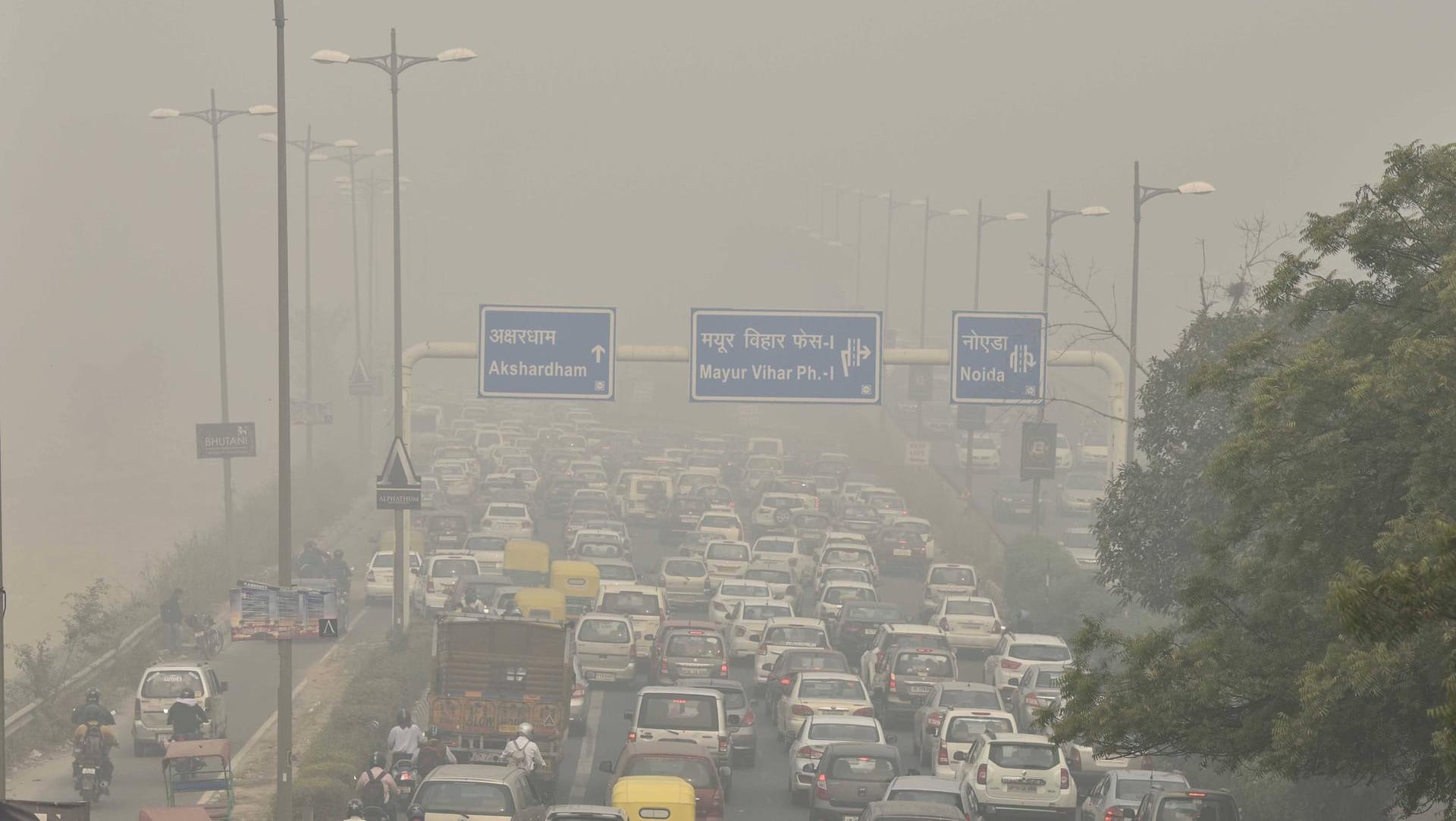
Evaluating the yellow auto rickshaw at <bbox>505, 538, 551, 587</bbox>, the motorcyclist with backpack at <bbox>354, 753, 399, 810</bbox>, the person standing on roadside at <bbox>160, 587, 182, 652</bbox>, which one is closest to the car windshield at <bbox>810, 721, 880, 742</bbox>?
the motorcyclist with backpack at <bbox>354, 753, 399, 810</bbox>

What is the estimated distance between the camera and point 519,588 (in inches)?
1677

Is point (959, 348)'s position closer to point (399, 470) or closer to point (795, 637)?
point (795, 637)

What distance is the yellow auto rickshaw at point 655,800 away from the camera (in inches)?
941

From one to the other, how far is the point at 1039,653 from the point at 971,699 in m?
5.13

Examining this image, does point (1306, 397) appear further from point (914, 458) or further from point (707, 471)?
point (707, 471)

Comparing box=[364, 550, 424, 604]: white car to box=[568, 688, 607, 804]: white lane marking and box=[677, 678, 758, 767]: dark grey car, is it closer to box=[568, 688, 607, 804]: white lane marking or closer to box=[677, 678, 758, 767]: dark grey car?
box=[568, 688, 607, 804]: white lane marking

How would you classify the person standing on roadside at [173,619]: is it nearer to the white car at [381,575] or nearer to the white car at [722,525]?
the white car at [381,575]

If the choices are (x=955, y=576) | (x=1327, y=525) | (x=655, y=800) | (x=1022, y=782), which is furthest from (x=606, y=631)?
(x=1327, y=525)

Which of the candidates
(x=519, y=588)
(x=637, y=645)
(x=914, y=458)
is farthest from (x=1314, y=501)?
(x=914, y=458)

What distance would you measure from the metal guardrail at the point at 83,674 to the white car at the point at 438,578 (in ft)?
19.3

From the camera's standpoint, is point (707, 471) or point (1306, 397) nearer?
point (1306, 397)

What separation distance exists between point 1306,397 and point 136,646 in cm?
2934

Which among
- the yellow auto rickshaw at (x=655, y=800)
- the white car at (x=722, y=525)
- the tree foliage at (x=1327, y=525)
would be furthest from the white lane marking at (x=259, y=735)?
the white car at (x=722, y=525)

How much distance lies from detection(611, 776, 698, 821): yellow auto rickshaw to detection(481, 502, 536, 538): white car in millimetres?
31470
